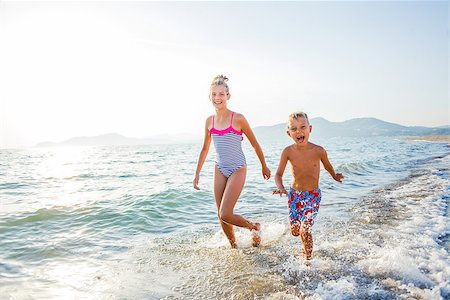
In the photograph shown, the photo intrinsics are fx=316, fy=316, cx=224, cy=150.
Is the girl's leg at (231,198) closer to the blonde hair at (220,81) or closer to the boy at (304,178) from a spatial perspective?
the boy at (304,178)

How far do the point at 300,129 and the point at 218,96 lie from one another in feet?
4.64

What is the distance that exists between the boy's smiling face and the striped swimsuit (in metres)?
0.96

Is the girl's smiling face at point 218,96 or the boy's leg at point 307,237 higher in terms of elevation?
the girl's smiling face at point 218,96

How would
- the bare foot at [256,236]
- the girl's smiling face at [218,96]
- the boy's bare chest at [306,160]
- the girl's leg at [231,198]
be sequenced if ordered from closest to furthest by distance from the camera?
the boy's bare chest at [306,160] → the girl's leg at [231,198] → the girl's smiling face at [218,96] → the bare foot at [256,236]

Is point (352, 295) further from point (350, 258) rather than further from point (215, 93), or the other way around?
point (215, 93)

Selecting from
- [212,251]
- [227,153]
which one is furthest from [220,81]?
[212,251]

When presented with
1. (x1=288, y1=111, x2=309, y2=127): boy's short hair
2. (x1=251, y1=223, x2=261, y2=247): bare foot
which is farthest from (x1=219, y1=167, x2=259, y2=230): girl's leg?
(x1=288, y1=111, x2=309, y2=127): boy's short hair

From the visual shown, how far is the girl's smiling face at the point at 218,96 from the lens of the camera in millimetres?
4965

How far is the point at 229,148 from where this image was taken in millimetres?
5043

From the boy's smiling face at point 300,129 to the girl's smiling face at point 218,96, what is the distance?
1172 mm

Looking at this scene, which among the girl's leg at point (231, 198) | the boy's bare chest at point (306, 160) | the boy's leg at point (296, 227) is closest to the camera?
the boy's bare chest at point (306, 160)

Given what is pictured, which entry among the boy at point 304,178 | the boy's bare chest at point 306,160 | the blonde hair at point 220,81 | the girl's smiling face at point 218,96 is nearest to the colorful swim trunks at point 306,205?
the boy at point 304,178

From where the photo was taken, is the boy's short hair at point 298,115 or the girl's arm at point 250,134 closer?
the boy's short hair at point 298,115

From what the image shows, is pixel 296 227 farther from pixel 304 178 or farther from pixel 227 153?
pixel 227 153
